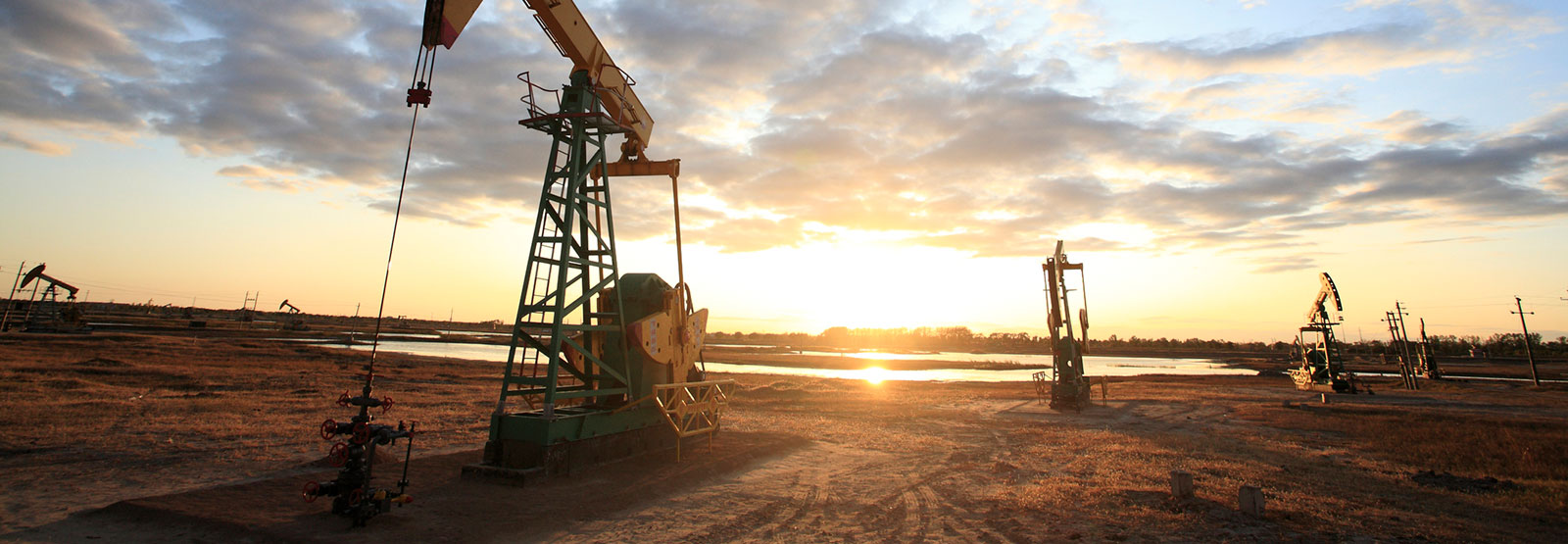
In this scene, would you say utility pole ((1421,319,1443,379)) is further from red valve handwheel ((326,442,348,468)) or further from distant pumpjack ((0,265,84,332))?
distant pumpjack ((0,265,84,332))

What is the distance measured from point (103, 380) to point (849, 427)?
25.5 metres

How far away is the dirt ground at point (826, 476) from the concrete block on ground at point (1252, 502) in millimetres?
148

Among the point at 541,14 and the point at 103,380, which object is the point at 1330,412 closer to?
the point at 541,14

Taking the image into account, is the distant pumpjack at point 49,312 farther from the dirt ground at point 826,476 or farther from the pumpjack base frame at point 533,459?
the pumpjack base frame at point 533,459

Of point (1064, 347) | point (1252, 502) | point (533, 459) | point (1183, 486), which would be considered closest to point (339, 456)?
point (533, 459)

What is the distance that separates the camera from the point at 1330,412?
786 inches

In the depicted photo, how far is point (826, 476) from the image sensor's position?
10609 mm

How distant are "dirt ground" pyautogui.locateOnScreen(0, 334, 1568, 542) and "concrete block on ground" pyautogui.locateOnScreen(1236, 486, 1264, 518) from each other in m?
0.15

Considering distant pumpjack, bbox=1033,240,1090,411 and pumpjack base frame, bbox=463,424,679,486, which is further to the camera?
distant pumpjack, bbox=1033,240,1090,411

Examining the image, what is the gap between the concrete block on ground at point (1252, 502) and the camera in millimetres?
7746

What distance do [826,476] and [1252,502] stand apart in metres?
6.05

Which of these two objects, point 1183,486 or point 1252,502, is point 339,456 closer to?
point 1183,486

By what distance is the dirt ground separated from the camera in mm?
7141

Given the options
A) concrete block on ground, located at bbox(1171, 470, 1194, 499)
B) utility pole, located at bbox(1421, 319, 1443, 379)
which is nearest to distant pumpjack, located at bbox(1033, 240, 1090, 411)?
concrete block on ground, located at bbox(1171, 470, 1194, 499)
